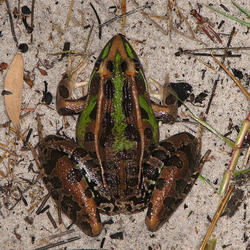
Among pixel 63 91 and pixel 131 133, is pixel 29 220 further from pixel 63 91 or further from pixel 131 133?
pixel 131 133

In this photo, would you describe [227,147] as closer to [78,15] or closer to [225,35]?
[225,35]

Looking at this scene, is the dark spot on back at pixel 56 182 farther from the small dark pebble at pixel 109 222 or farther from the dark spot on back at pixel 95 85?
the dark spot on back at pixel 95 85

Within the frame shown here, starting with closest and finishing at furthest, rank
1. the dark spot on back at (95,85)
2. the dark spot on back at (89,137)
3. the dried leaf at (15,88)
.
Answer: the dark spot on back at (89,137) < the dark spot on back at (95,85) < the dried leaf at (15,88)

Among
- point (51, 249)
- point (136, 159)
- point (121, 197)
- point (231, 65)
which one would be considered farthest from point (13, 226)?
point (231, 65)

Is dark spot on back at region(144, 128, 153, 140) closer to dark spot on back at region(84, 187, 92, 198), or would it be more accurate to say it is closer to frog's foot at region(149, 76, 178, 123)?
frog's foot at region(149, 76, 178, 123)

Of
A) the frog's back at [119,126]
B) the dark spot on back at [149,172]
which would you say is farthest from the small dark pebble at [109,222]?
the dark spot on back at [149,172]

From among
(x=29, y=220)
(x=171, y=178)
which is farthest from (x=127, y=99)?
(x=29, y=220)
